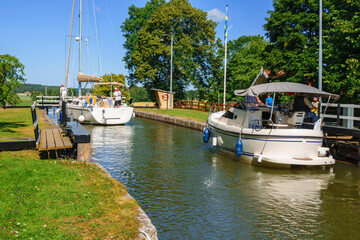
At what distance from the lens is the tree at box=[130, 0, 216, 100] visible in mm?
50094

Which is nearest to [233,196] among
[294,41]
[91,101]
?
[294,41]

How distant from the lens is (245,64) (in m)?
53.7

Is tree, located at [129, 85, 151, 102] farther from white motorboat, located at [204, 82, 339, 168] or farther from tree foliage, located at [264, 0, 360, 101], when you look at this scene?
white motorboat, located at [204, 82, 339, 168]

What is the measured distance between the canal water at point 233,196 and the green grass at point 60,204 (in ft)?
3.39

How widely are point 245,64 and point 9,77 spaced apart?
42.6m

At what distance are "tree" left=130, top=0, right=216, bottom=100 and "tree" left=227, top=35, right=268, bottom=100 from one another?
415 cm

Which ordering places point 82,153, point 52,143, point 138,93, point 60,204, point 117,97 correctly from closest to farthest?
1. point 60,204
2. point 82,153
3. point 52,143
4. point 117,97
5. point 138,93

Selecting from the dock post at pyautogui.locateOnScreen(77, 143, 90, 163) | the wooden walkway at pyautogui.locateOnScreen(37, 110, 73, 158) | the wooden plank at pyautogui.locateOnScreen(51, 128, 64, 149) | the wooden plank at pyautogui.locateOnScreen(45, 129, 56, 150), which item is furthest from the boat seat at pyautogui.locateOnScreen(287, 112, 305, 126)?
the wooden plank at pyautogui.locateOnScreen(45, 129, 56, 150)

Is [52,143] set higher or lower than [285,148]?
higher

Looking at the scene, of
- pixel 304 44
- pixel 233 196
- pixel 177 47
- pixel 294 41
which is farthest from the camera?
pixel 177 47

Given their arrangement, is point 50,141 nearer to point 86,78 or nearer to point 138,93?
point 86,78

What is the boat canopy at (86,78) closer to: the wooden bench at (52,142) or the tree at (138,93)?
the wooden bench at (52,142)

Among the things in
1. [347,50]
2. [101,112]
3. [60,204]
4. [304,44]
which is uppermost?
[304,44]

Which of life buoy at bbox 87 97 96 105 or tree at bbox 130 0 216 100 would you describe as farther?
tree at bbox 130 0 216 100
